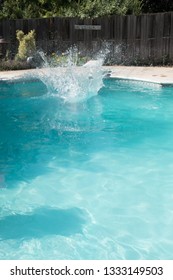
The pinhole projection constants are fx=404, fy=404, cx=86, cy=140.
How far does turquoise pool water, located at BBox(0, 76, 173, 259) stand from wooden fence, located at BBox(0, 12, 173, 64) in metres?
4.79

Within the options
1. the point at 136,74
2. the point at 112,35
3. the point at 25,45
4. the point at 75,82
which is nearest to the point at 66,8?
the point at 112,35

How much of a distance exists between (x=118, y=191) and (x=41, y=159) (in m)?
1.98

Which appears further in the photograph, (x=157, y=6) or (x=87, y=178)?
(x=157, y=6)

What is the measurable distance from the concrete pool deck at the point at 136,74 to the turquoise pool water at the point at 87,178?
122 centimetres

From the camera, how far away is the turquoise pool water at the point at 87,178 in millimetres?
5340

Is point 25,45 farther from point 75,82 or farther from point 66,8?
point 75,82

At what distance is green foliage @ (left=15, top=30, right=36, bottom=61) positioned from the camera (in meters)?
16.0

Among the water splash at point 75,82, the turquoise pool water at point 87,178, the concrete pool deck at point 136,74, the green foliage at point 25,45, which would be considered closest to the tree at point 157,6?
the concrete pool deck at point 136,74

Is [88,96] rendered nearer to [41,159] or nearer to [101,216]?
[41,159]

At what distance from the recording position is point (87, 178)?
7.20 meters

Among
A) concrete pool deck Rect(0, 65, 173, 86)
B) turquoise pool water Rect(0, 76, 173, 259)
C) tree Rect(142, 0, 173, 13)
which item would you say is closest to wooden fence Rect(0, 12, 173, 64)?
concrete pool deck Rect(0, 65, 173, 86)

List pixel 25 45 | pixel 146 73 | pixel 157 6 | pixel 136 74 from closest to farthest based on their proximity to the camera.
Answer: pixel 136 74
pixel 146 73
pixel 25 45
pixel 157 6

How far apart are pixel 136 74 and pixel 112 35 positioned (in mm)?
3186

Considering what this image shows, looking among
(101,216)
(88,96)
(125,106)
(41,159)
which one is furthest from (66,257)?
(88,96)
